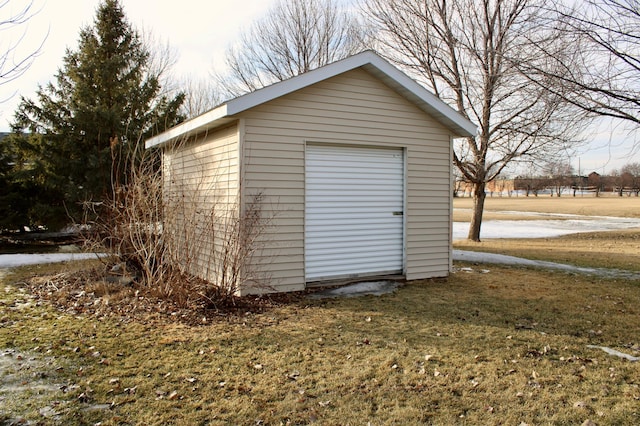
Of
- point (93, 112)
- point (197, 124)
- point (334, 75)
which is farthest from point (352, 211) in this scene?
point (93, 112)

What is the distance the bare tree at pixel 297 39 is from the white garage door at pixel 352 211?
13352 millimetres

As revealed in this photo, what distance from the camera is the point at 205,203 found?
737 centimetres

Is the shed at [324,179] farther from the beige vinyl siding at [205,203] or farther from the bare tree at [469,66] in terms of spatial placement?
the bare tree at [469,66]

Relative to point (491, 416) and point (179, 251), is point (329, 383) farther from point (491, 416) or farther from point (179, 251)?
point (179, 251)

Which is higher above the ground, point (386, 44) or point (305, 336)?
point (386, 44)

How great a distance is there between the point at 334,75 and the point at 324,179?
5.49 feet

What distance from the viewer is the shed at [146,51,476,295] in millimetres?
6555

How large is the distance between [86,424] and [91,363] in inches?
47.1

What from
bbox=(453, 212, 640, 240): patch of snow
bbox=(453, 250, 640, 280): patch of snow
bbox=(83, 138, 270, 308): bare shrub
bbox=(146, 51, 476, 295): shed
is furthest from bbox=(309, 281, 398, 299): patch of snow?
bbox=(453, 212, 640, 240): patch of snow

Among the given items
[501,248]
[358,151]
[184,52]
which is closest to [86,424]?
[358,151]

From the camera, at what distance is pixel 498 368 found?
401cm

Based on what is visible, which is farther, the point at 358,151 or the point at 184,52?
the point at 184,52

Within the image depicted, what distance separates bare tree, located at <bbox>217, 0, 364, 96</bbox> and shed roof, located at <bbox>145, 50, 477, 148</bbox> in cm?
1271

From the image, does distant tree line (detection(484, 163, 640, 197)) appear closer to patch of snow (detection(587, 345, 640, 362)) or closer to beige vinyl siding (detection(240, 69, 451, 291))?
beige vinyl siding (detection(240, 69, 451, 291))
